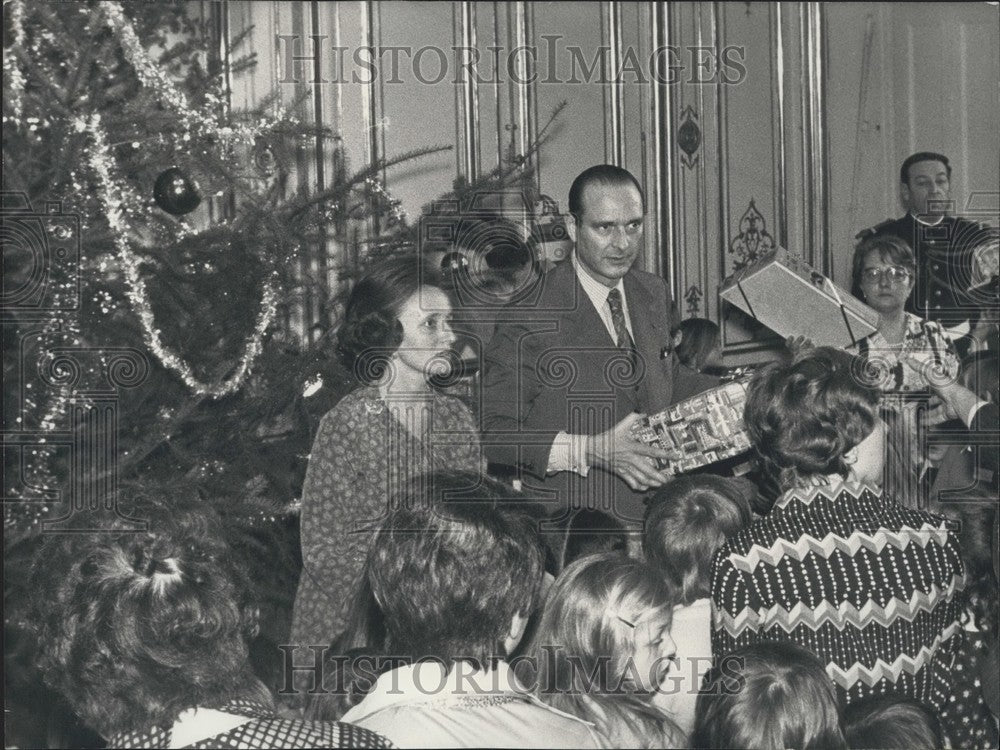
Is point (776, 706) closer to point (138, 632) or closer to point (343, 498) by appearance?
point (138, 632)

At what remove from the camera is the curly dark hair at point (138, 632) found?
1.62 metres

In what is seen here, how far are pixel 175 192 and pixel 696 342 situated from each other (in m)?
1.73

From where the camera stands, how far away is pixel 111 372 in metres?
2.93

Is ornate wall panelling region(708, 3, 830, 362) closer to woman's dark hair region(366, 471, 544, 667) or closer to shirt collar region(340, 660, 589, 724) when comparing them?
woman's dark hair region(366, 471, 544, 667)

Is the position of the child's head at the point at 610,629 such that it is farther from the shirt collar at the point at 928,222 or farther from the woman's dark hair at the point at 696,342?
the shirt collar at the point at 928,222

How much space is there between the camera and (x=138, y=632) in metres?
1.62

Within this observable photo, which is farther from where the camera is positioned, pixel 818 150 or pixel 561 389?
pixel 818 150

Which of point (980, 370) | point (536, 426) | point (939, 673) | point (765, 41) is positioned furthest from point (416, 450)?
A: point (765, 41)

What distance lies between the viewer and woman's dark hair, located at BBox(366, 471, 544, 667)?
1.87 meters

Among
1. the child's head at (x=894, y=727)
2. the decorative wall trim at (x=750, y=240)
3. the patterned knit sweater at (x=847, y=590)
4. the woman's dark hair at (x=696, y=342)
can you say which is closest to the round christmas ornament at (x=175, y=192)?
the patterned knit sweater at (x=847, y=590)

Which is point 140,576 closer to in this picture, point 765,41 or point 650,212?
point 650,212

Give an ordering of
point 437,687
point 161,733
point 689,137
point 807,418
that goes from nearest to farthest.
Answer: point 161,733
point 437,687
point 807,418
point 689,137

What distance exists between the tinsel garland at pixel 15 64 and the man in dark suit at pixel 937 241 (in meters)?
2.69

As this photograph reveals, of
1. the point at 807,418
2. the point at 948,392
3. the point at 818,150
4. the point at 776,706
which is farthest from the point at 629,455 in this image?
the point at 818,150
